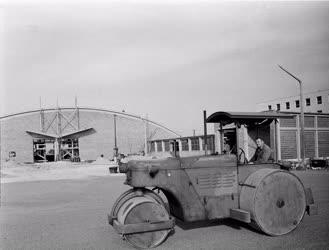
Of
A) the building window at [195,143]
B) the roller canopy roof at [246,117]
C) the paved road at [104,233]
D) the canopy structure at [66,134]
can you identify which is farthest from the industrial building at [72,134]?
the roller canopy roof at [246,117]

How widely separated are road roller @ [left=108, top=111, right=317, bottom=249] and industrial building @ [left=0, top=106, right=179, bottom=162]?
41696 millimetres

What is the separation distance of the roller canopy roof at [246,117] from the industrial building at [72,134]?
41.1 metres

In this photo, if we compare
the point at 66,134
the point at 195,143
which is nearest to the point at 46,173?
the point at 195,143

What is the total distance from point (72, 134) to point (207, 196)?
145ft

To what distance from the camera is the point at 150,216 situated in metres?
5.90

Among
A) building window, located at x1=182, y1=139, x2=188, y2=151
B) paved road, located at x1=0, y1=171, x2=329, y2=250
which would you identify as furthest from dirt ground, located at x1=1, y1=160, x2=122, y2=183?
paved road, located at x1=0, y1=171, x2=329, y2=250

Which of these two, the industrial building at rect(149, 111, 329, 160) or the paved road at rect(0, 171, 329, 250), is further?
the industrial building at rect(149, 111, 329, 160)

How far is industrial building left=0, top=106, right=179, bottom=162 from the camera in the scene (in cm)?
4684

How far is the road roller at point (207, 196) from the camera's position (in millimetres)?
5930

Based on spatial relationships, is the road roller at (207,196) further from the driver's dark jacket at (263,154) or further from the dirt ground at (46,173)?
the dirt ground at (46,173)

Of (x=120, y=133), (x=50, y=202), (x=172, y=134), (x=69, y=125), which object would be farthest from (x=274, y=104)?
(x=50, y=202)

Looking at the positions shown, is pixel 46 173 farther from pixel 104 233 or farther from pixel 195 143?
pixel 104 233

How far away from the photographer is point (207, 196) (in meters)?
6.35

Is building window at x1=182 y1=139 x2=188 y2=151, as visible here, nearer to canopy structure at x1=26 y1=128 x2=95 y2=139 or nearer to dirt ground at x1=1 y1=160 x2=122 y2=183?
dirt ground at x1=1 y1=160 x2=122 y2=183
